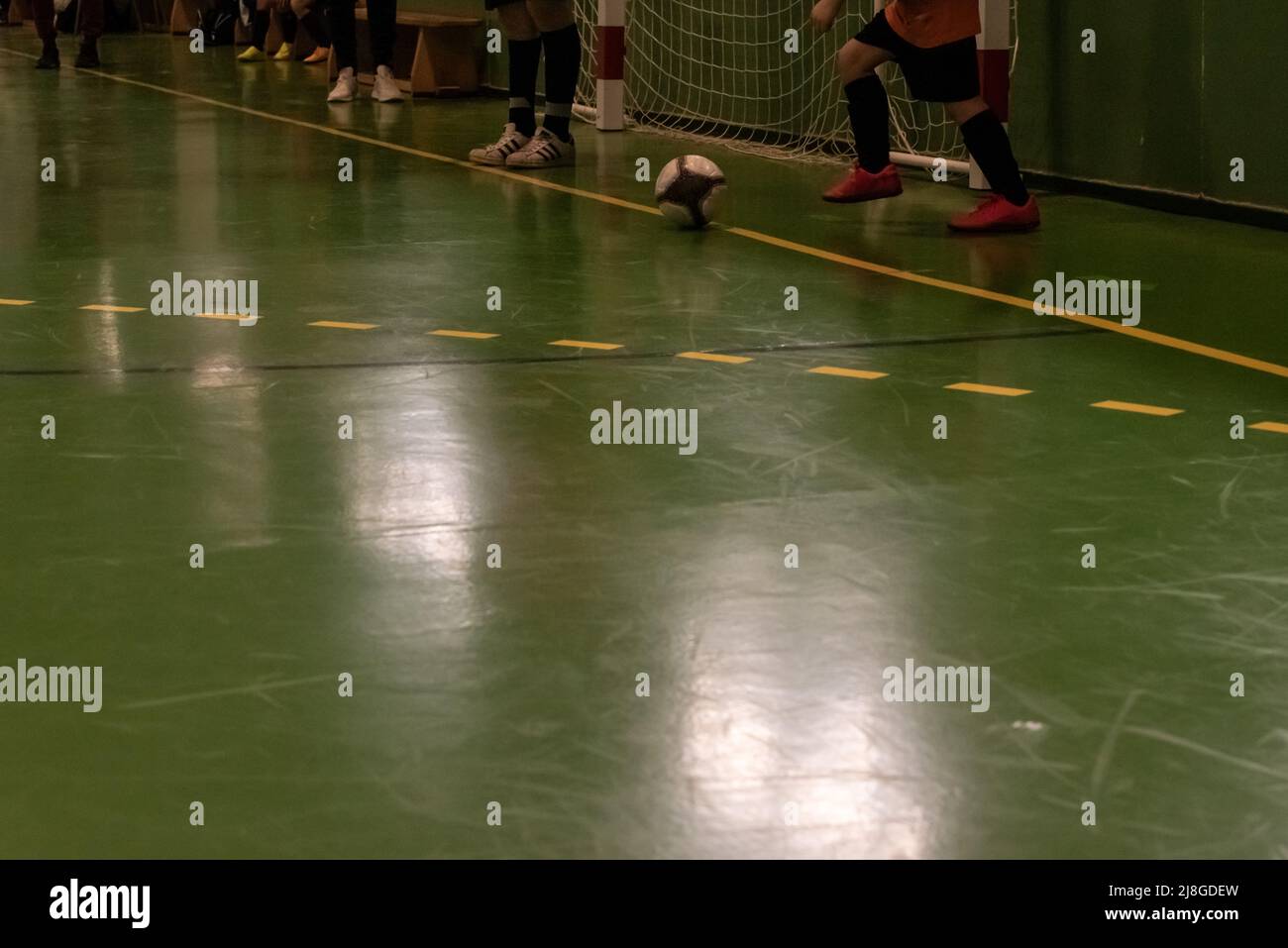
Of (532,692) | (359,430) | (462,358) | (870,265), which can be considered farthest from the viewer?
(870,265)

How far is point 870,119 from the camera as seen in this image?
9500 mm

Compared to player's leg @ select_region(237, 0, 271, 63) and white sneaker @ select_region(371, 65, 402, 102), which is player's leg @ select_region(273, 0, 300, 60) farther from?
white sneaker @ select_region(371, 65, 402, 102)

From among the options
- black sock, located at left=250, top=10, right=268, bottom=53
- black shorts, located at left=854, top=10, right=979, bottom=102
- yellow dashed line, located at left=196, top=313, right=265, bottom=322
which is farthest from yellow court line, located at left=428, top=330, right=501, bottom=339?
black sock, located at left=250, top=10, right=268, bottom=53

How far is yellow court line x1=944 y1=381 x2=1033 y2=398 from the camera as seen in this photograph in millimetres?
5820

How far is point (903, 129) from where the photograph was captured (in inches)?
463

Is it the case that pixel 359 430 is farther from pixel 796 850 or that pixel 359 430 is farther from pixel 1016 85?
pixel 1016 85

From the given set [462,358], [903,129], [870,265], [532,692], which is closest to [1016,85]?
[903,129]

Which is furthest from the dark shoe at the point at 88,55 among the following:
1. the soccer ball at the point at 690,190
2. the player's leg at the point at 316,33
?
the soccer ball at the point at 690,190

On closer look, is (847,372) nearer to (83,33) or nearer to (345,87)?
(345,87)

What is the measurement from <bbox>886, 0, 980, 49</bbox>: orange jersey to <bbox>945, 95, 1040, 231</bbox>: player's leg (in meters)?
0.29

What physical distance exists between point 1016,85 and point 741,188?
1.57m

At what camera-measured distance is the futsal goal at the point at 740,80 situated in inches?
464

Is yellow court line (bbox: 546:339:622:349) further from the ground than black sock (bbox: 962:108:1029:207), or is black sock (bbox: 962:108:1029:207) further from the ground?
black sock (bbox: 962:108:1029:207)
